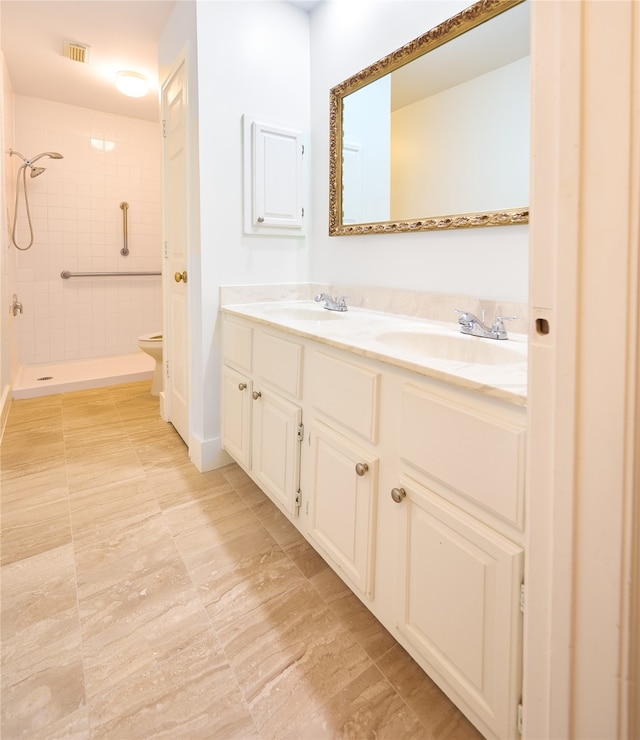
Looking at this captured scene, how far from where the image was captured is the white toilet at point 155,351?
3.11 meters

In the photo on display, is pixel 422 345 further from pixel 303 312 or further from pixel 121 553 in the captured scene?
pixel 121 553

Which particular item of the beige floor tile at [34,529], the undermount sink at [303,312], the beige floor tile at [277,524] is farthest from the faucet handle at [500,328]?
the beige floor tile at [34,529]

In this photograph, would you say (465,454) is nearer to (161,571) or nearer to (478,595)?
(478,595)

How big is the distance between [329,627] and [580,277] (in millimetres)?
1155

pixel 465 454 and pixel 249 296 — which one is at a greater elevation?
pixel 249 296

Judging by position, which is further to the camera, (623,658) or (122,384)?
(122,384)

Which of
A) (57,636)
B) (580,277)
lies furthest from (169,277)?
(580,277)

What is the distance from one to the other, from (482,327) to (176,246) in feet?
5.57

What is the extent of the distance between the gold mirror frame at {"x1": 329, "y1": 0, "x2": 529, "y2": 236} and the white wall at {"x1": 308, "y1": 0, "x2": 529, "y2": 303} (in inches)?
1.4

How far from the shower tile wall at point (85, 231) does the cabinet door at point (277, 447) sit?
2953 millimetres

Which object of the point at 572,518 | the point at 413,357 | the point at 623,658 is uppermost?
the point at 413,357

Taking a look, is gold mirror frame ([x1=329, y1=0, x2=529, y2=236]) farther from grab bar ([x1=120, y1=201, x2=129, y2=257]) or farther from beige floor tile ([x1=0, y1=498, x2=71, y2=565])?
grab bar ([x1=120, y1=201, x2=129, y2=257])

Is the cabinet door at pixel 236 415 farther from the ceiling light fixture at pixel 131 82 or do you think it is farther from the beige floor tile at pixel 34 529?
the ceiling light fixture at pixel 131 82

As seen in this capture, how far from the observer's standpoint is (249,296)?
212 cm
